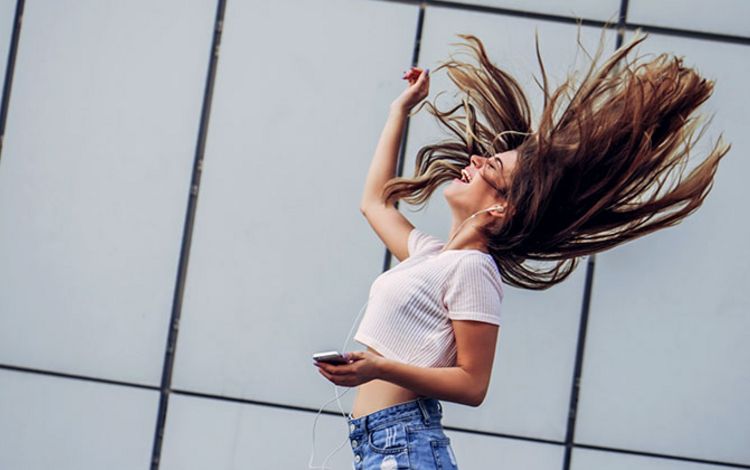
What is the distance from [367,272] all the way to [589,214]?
48.9 inches

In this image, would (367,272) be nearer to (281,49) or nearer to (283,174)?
(283,174)

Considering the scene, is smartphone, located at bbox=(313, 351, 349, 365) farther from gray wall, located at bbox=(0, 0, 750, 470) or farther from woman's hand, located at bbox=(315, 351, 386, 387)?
gray wall, located at bbox=(0, 0, 750, 470)

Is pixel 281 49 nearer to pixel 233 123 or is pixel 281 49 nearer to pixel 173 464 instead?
pixel 233 123

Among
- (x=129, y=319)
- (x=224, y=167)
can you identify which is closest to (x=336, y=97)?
(x=224, y=167)

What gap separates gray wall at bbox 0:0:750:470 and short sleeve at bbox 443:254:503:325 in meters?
1.14

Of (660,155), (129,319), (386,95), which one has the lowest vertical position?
(129,319)

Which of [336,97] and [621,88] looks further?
[336,97]

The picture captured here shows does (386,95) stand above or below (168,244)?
above

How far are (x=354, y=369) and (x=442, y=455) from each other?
1.29 feet

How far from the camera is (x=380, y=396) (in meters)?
2.24

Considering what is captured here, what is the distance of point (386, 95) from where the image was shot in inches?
135

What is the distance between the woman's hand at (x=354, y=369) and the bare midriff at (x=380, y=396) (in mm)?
220

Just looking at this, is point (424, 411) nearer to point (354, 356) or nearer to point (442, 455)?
point (442, 455)

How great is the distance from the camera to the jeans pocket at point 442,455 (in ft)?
7.17
